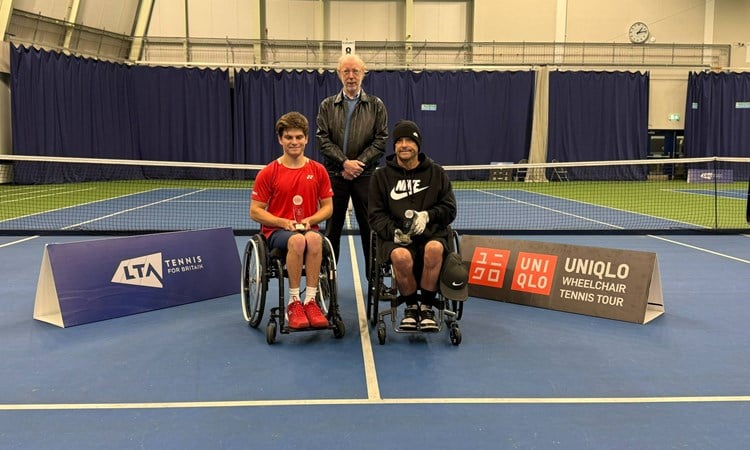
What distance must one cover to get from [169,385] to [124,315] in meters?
1.39

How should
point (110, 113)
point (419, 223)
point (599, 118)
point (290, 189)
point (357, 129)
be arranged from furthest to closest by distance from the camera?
point (599, 118) → point (110, 113) → point (357, 129) → point (290, 189) → point (419, 223)

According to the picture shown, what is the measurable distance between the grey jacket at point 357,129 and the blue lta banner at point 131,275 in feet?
3.80

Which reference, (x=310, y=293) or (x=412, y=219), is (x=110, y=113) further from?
(x=412, y=219)

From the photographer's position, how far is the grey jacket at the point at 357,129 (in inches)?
163

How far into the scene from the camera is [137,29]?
60.6ft

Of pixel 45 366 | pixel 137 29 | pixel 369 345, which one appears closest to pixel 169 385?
pixel 45 366

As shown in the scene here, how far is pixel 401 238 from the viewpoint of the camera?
3.41 metres

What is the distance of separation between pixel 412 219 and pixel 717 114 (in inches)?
788

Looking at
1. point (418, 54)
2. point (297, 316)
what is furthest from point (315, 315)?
point (418, 54)

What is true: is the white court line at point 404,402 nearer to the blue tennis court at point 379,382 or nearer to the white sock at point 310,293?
the blue tennis court at point 379,382

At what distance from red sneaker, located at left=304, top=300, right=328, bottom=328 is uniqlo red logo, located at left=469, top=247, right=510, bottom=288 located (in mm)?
1610

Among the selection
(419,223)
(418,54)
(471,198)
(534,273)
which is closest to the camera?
(419,223)

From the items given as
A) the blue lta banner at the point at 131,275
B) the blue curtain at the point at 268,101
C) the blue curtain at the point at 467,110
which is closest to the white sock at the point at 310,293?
the blue lta banner at the point at 131,275

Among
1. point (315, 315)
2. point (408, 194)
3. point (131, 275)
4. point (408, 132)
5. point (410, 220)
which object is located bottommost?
point (315, 315)
